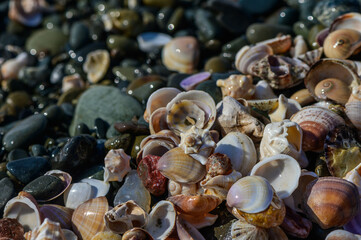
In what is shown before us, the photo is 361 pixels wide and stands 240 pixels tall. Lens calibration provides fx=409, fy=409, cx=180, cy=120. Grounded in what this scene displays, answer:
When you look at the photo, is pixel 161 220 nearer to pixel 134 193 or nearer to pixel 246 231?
pixel 134 193

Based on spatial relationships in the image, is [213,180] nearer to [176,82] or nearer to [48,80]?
[176,82]

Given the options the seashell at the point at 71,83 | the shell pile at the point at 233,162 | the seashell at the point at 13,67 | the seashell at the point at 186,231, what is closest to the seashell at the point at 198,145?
the shell pile at the point at 233,162

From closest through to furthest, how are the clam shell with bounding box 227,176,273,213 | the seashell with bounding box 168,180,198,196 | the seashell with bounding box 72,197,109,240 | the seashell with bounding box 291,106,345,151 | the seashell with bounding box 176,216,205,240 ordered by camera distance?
1. the clam shell with bounding box 227,176,273,213
2. the seashell with bounding box 176,216,205,240
3. the seashell with bounding box 72,197,109,240
4. the seashell with bounding box 168,180,198,196
5. the seashell with bounding box 291,106,345,151

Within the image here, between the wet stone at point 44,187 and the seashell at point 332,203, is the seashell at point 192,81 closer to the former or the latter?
the wet stone at point 44,187

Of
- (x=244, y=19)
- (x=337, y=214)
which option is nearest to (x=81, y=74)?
(x=244, y=19)

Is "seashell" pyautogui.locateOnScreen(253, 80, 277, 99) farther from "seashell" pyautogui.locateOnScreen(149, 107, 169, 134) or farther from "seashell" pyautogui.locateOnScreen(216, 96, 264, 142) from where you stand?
"seashell" pyautogui.locateOnScreen(149, 107, 169, 134)

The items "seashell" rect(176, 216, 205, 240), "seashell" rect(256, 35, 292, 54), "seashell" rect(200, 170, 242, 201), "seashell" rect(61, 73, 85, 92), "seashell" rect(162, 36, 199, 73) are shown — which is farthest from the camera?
"seashell" rect(61, 73, 85, 92)

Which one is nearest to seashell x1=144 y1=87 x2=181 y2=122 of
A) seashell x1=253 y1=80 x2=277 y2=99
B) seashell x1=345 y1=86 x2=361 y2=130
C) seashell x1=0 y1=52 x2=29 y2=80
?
seashell x1=253 y1=80 x2=277 y2=99

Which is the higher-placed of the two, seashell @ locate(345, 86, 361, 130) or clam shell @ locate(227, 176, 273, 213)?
seashell @ locate(345, 86, 361, 130)
